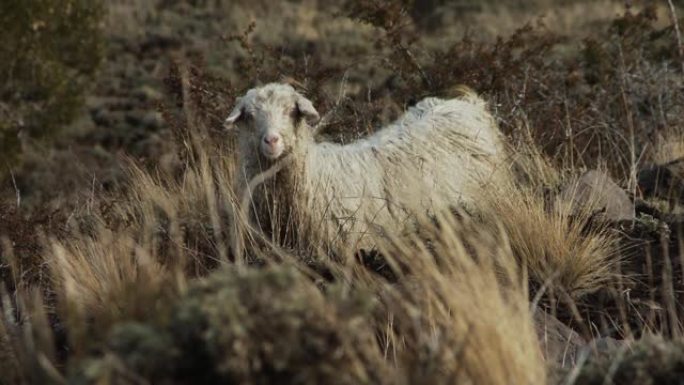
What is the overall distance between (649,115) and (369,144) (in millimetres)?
4494

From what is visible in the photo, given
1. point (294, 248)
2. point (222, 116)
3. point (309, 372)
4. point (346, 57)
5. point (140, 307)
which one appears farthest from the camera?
point (346, 57)

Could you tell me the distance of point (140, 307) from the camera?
14.0 feet

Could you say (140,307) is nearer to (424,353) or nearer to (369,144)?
(424,353)

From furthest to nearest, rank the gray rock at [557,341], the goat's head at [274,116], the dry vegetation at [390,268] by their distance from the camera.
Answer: the goat's head at [274,116], the gray rock at [557,341], the dry vegetation at [390,268]

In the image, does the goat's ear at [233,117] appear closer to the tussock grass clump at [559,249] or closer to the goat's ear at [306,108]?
the goat's ear at [306,108]

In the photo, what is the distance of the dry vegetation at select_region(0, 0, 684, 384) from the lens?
129 inches

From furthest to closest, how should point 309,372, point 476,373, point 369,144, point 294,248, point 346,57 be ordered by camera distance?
point 346,57
point 369,144
point 294,248
point 476,373
point 309,372

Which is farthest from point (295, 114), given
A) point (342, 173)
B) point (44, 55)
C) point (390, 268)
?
point (44, 55)

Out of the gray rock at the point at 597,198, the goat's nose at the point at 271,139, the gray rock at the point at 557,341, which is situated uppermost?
the goat's nose at the point at 271,139

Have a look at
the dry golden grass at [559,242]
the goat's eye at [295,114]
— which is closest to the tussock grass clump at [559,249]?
the dry golden grass at [559,242]

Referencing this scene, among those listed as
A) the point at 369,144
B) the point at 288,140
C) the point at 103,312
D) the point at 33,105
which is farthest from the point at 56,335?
the point at 33,105

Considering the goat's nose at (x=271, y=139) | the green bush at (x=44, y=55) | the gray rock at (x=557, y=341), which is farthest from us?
the green bush at (x=44, y=55)

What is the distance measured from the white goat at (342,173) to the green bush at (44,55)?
1468cm

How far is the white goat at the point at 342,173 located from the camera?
644 cm
